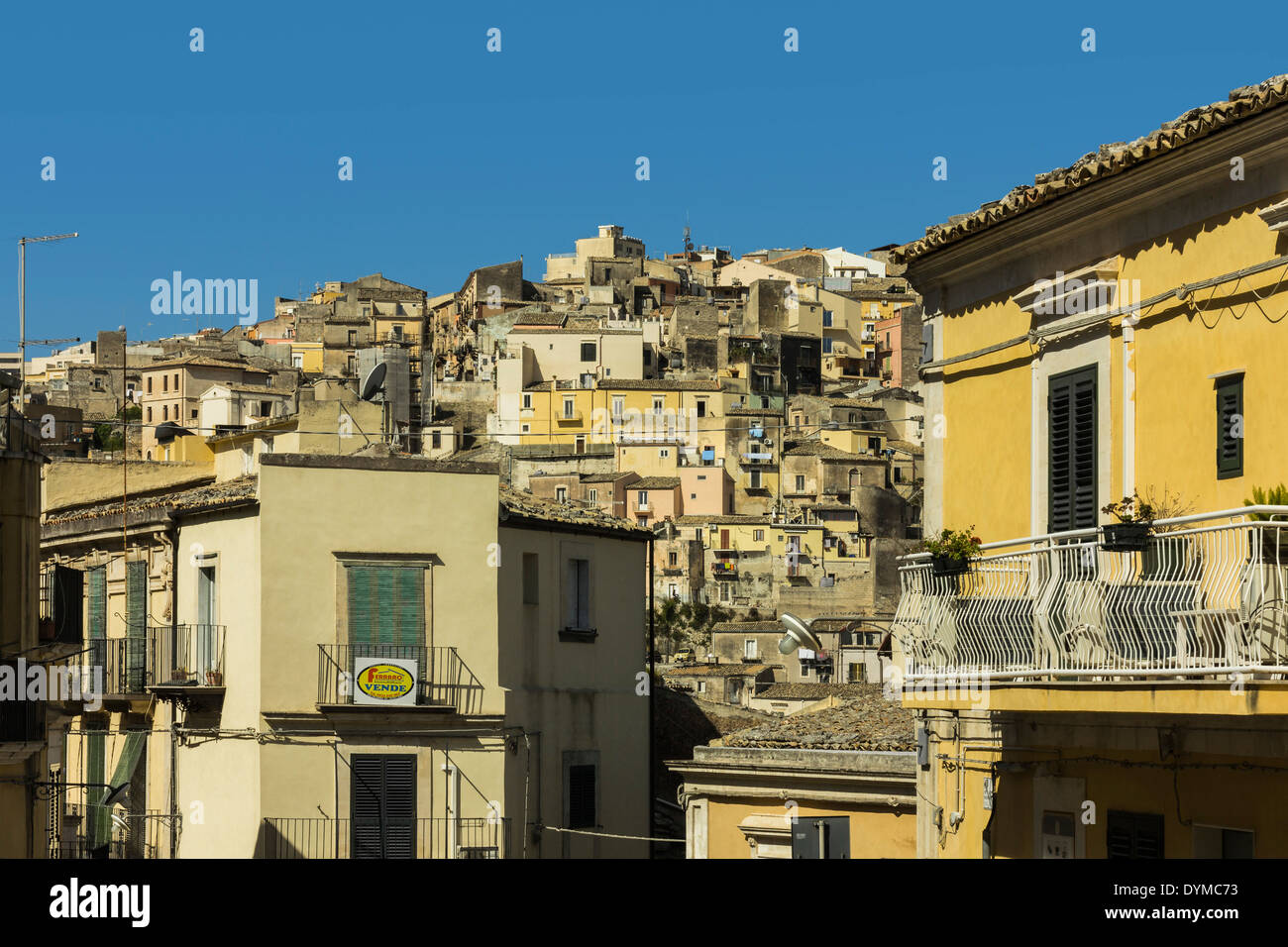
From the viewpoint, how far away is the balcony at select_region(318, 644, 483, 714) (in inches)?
1148

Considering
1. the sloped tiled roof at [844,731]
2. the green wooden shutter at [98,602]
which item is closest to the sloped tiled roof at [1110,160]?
the sloped tiled roof at [844,731]

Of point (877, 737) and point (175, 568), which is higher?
point (175, 568)

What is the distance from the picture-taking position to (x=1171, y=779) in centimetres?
1553

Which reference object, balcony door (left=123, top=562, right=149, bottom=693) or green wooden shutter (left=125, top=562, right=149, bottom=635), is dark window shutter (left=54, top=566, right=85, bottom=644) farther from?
green wooden shutter (left=125, top=562, right=149, bottom=635)

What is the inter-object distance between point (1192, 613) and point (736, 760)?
12.6 metres

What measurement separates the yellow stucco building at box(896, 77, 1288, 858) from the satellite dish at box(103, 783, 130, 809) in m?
14.7

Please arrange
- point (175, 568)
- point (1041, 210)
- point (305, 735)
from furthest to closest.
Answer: point (175, 568), point (305, 735), point (1041, 210)

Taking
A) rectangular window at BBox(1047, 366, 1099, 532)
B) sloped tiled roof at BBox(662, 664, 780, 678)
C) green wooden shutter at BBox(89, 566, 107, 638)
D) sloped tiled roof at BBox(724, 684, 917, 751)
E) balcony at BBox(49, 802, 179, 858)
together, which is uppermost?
rectangular window at BBox(1047, 366, 1099, 532)

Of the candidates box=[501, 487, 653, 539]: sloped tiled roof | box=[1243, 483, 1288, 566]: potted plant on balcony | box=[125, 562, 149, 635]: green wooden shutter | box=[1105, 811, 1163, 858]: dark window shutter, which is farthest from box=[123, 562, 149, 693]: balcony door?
box=[1243, 483, 1288, 566]: potted plant on balcony

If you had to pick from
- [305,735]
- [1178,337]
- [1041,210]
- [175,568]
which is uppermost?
[1041,210]

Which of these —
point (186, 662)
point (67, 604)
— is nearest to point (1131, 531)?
point (67, 604)
